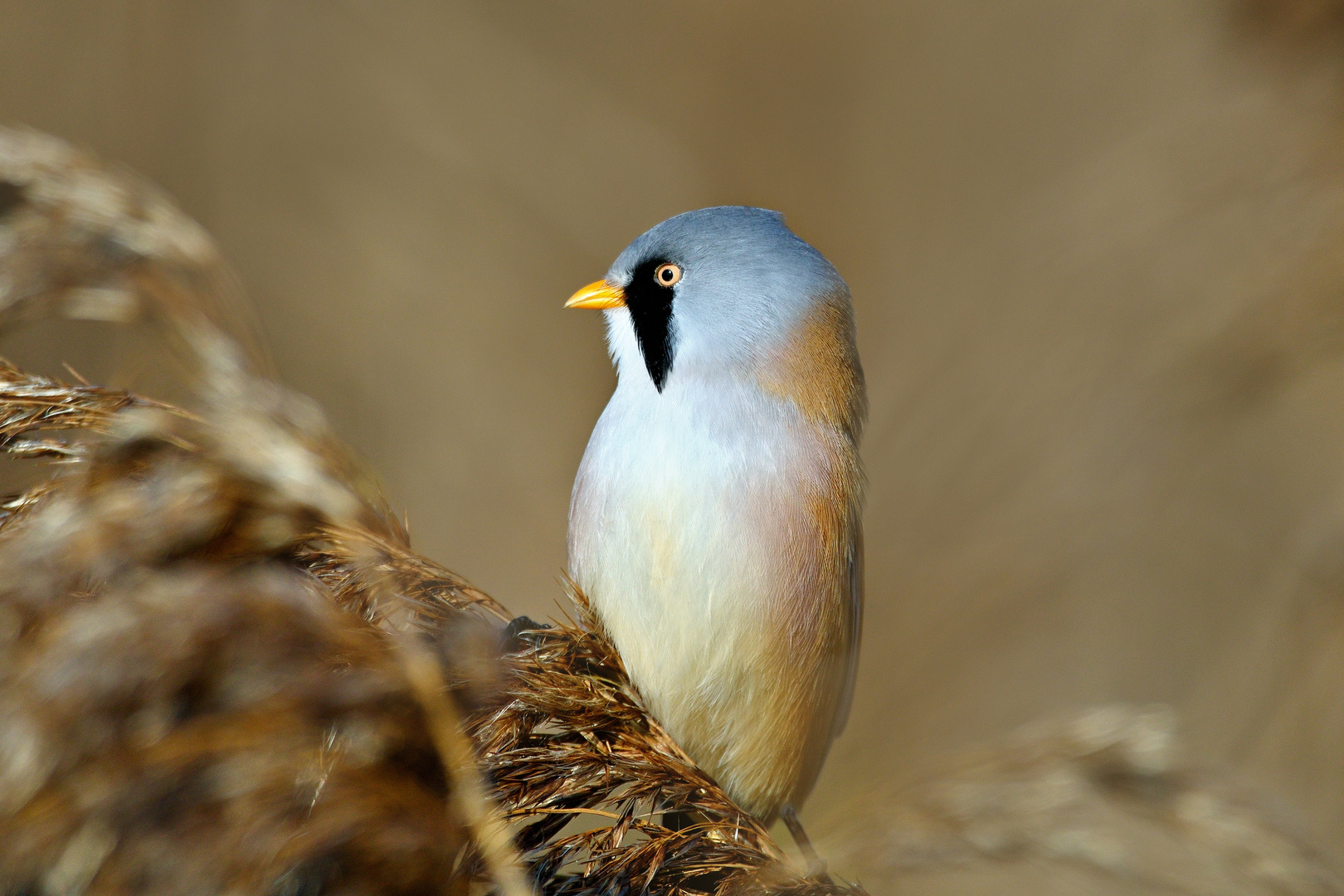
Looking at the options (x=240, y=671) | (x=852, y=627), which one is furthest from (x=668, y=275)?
(x=240, y=671)

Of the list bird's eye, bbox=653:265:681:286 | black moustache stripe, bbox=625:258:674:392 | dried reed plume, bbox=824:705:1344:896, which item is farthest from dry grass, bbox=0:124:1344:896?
bird's eye, bbox=653:265:681:286

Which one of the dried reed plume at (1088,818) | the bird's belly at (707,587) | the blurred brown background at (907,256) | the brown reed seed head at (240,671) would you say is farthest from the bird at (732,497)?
the blurred brown background at (907,256)

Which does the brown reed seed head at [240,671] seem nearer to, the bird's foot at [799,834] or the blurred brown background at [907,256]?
the bird's foot at [799,834]

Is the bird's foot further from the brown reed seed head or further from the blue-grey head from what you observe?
the blue-grey head

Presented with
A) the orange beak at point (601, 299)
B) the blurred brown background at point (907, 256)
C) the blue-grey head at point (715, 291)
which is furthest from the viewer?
the blurred brown background at point (907, 256)

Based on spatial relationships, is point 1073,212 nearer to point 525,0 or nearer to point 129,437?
point 129,437

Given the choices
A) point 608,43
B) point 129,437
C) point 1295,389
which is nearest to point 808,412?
point 129,437

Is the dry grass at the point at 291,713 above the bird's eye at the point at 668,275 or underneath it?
underneath
